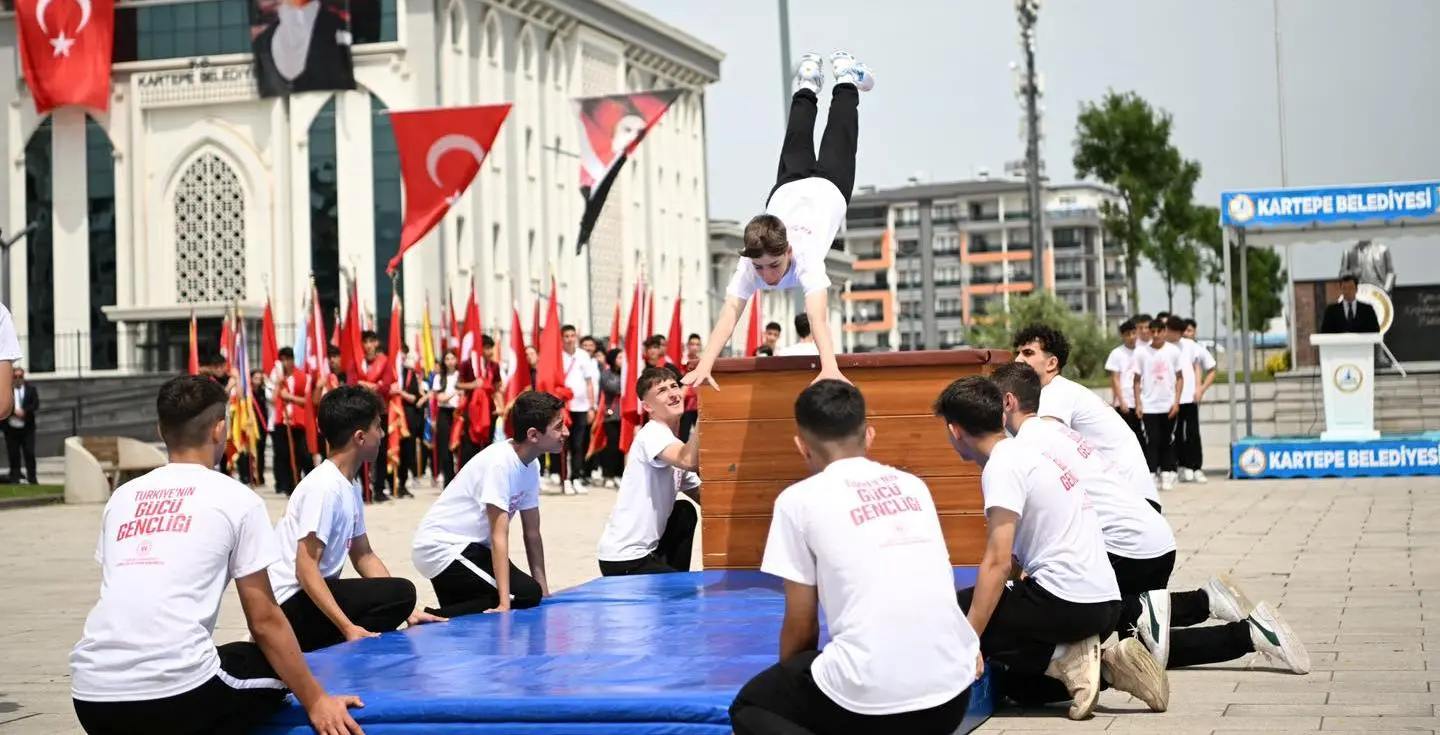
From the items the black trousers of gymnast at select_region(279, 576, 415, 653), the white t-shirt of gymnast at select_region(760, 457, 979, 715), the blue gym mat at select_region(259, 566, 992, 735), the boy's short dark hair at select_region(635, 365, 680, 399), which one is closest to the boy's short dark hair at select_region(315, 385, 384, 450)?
the black trousers of gymnast at select_region(279, 576, 415, 653)

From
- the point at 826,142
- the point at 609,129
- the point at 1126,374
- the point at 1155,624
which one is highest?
the point at 609,129

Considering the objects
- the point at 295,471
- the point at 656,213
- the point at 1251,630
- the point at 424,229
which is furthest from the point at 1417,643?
the point at 656,213

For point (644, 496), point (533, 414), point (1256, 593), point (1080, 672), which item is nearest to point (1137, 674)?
point (1080, 672)

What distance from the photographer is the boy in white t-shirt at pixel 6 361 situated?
8055mm

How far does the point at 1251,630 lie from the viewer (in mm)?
8445

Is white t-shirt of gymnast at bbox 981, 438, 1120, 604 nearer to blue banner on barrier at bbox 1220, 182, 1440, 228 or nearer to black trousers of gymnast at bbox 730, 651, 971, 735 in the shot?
black trousers of gymnast at bbox 730, 651, 971, 735

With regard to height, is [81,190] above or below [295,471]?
above

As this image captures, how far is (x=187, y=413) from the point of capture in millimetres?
6172

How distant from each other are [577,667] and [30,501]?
20.5 m

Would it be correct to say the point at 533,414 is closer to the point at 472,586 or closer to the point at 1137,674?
the point at 472,586

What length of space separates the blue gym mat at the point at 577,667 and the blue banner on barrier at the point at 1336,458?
612 inches

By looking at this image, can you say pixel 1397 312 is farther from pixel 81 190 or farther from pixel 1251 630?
pixel 81 190

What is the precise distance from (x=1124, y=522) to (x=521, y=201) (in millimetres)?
52676

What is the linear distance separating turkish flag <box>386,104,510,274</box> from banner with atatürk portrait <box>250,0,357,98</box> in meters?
24.5
